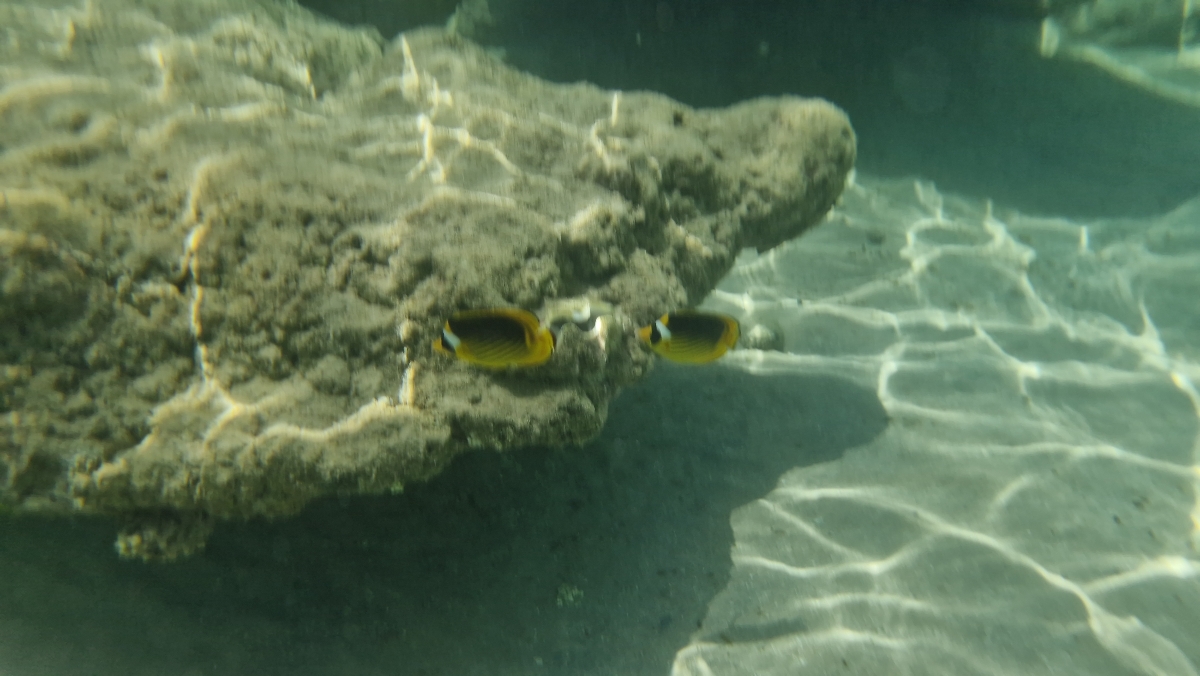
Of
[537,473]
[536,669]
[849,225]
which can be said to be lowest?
[536,669]

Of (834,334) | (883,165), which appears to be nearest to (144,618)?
(834,334)

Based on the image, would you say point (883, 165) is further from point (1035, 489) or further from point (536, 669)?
point (536, 669)

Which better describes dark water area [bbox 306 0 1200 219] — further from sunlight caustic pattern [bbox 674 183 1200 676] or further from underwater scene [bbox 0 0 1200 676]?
underwater scene [bbox 0 0 1200 676]

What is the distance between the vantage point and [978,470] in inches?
153

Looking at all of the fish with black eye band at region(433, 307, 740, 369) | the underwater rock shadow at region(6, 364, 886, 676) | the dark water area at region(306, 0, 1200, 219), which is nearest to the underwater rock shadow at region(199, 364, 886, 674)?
the underwater rock shadow at region(6, 364, 886, 676)

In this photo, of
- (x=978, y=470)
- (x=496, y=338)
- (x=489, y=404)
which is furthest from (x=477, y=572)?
(x=978, y=470)

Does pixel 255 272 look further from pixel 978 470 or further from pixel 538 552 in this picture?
pixel 978 470

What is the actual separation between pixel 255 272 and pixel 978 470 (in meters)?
4.22

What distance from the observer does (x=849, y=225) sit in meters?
6.46

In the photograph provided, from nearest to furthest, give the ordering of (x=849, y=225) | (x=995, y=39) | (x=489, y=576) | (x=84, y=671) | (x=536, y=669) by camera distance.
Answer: (x=84, y=671)
(x=536, y=669)
(x=489, y=576)
(x=849, y=225)
(x=995, y=39)

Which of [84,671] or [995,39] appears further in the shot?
[995,39]

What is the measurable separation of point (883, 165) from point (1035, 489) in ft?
15.9

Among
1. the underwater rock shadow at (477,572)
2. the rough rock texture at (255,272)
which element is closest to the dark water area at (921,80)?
the rough rock texture at (255,272)

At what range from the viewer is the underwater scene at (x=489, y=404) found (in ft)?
7.40
